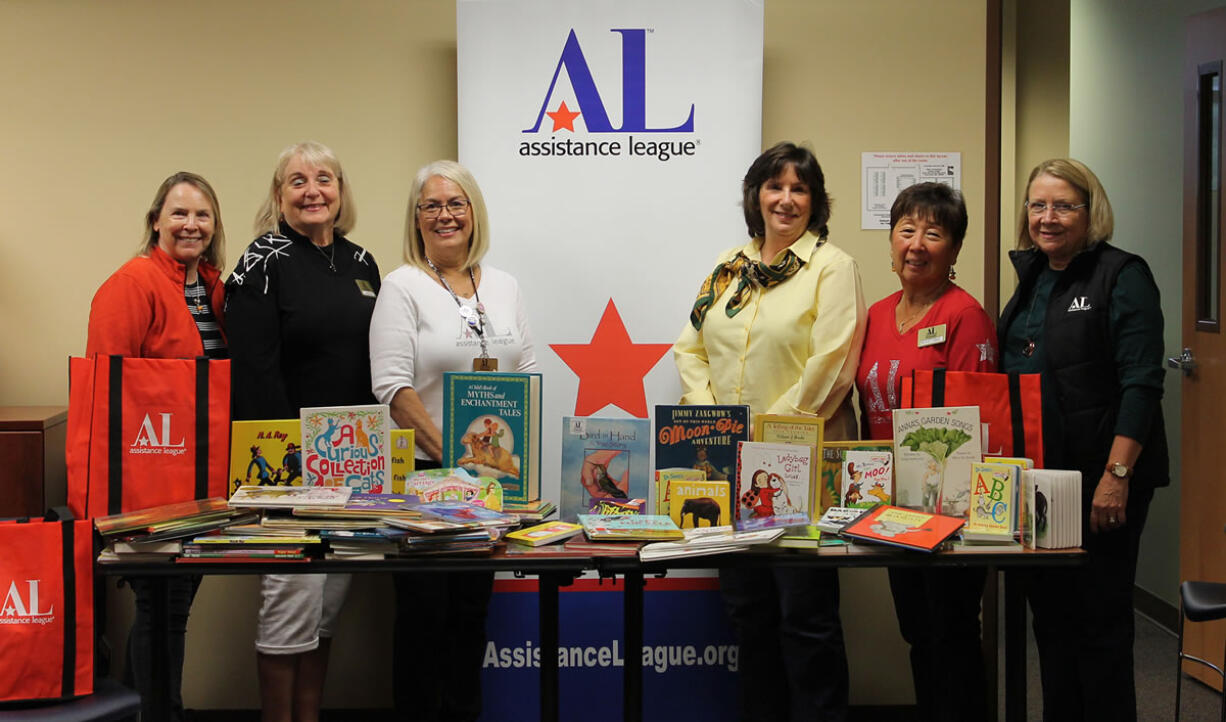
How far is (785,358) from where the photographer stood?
8.80 ft

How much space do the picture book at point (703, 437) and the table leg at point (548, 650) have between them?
37cm

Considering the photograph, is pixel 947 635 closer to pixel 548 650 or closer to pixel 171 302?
pixel 548 650

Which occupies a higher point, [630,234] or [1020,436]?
[630,234]

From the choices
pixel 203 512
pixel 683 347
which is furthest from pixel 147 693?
pixel 683 347

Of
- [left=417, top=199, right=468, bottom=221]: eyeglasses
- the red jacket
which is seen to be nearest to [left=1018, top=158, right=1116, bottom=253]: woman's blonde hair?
[left=417, top=199, right=468, bottom=221]: eyeglasses

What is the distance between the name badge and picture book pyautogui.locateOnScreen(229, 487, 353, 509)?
1458 mm

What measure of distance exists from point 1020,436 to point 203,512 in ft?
5.76

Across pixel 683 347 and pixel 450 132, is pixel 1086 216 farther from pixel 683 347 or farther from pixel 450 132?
pixel 450 132

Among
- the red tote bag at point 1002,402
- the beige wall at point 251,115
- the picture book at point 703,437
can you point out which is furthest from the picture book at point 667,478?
the beige wall at point 251,115

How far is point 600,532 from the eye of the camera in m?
2.07

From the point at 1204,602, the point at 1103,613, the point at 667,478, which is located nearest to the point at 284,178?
the point at 667,478

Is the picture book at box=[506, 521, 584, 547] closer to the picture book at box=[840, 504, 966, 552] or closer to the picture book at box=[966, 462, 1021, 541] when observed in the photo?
the picture book at box=[840, 504, 966, 552]

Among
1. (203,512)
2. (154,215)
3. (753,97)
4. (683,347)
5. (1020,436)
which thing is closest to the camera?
(203,512)

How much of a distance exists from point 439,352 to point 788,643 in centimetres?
124
